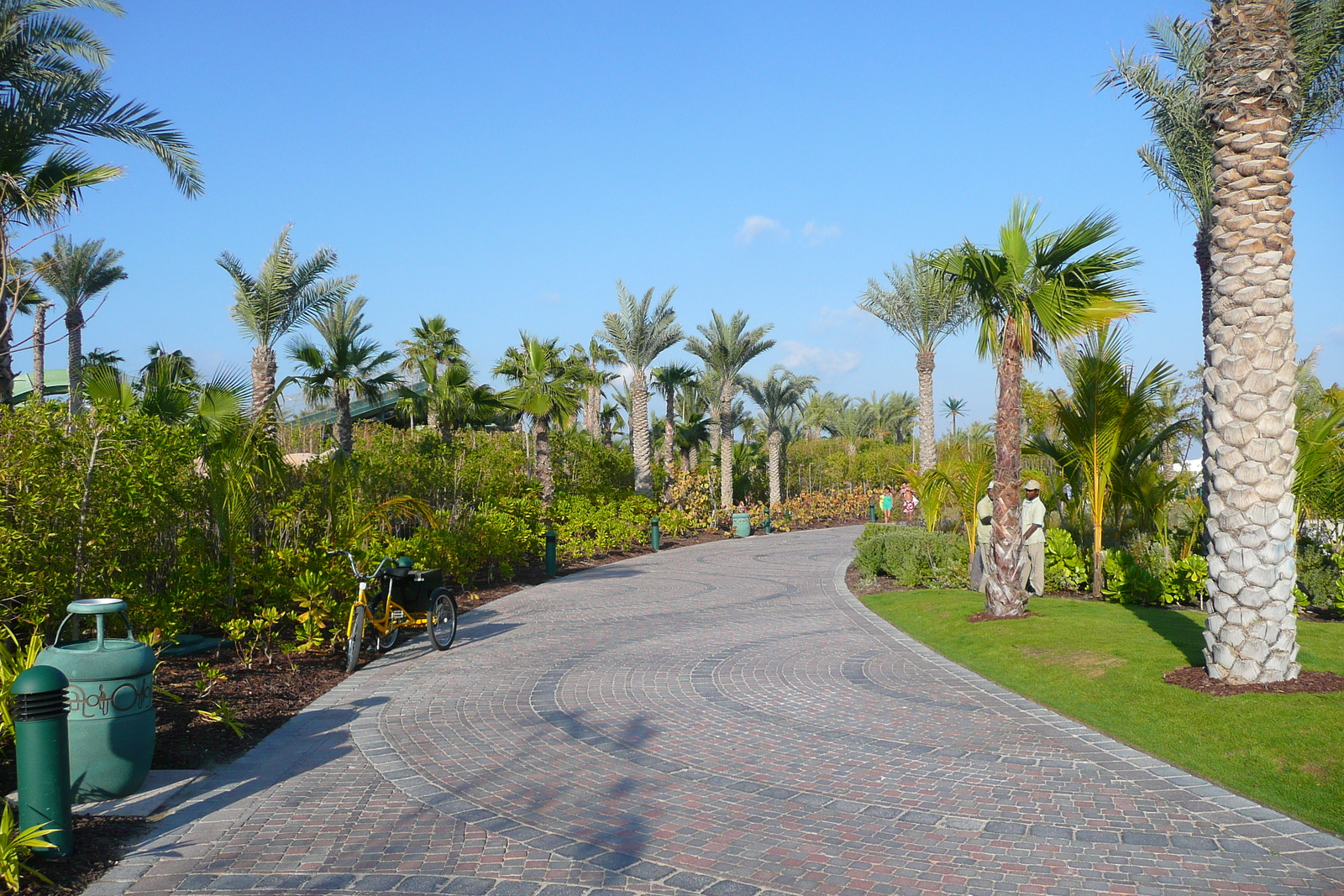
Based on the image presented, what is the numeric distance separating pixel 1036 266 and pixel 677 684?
681cm

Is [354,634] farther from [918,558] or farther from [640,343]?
[640,343]

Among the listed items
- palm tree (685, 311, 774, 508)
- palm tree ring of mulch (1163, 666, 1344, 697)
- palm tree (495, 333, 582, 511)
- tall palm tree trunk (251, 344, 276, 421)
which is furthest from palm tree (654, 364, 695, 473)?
palm tree ring of mulch (1163, 666, 1344, 697)

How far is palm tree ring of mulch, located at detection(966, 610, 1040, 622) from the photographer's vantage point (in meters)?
10.9

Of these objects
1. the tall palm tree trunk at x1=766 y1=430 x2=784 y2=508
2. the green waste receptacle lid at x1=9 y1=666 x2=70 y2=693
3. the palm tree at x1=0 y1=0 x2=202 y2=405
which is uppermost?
the palm tree at x1=0 y1=0 x2=202 y2=405

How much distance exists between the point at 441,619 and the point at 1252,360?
8.40 meters

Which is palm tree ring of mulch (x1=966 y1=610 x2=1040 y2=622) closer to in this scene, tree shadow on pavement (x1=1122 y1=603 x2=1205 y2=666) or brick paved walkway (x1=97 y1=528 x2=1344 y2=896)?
tree shadow on pavement (x1=1122 y1=603 x2=1205 y2=666)

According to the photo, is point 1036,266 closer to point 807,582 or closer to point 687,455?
point 807,582

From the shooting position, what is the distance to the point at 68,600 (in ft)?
23.5

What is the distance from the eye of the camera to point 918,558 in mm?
15633

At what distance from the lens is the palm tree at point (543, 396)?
74.6 feet

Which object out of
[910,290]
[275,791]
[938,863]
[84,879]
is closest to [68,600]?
[275,791]

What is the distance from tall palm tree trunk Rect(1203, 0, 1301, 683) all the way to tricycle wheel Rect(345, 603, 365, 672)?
7762 millimetres

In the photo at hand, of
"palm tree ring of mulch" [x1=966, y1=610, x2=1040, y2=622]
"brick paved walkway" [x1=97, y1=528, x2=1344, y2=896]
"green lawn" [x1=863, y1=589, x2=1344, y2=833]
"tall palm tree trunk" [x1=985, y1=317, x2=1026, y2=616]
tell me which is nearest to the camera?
"brick paved walkway" [x1=97, y1=528, x2=1344, y2=896]

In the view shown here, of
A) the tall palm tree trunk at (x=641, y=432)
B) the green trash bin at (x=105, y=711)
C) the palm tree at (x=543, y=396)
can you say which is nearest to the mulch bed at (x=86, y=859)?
the green trash bin at (x=105, y=711)
